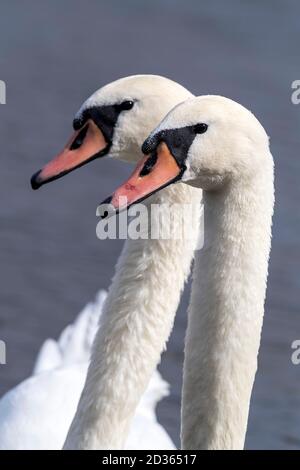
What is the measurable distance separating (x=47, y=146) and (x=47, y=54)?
188cm

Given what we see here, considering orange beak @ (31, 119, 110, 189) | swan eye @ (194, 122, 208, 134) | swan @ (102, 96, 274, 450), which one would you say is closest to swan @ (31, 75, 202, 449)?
orange beak @ (31, 119, 110, 189)

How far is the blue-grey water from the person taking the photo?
1052 cm

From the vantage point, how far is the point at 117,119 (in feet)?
20.9

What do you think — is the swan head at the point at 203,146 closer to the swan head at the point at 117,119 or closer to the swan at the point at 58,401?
the swan head at the point at 117,119

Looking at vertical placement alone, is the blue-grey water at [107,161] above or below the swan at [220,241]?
above

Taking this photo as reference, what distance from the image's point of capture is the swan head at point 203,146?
18.8 feet

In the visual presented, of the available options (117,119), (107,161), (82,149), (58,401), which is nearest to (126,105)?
(117,119)

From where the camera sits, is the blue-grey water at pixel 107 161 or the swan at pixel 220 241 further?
the blue-grey water at pixel 107 161

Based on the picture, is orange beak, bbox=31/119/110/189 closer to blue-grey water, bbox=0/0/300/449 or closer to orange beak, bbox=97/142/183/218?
orange beak, bbox=97/142/183/218

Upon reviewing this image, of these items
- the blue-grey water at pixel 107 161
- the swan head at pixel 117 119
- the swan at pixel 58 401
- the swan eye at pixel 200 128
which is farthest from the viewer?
the blue-grey water at pixel 107 161

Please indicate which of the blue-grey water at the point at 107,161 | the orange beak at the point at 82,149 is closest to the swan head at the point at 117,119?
the orange beak at the point at 82,149

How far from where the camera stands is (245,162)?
5.73 m

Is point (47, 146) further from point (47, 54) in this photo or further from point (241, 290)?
point (241, 290)
